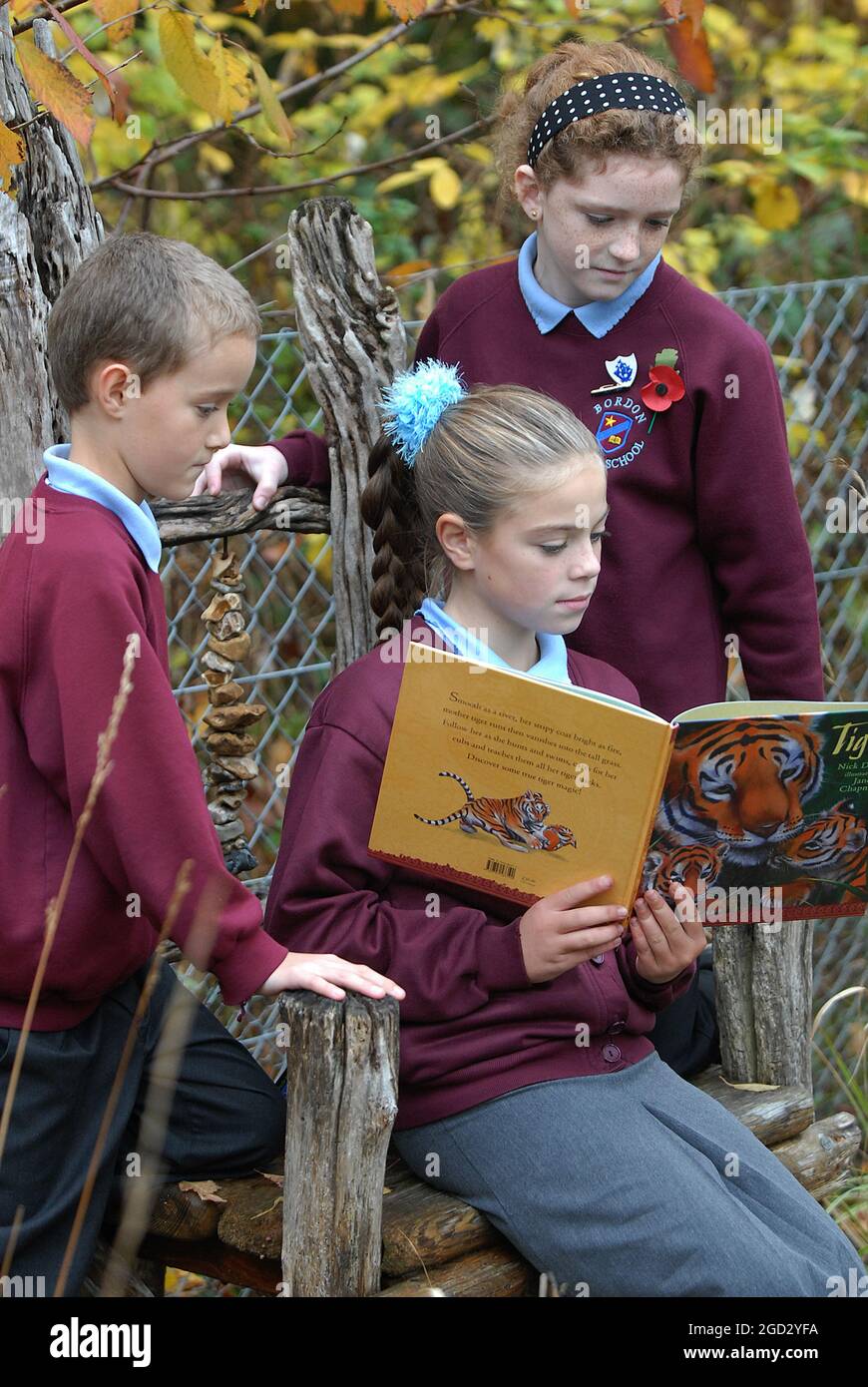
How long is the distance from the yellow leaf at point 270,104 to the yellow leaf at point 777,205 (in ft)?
9.96

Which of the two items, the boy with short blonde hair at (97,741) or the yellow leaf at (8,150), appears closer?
the boy with short blonde hair at (97,741)

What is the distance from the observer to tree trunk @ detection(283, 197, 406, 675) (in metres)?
2.88

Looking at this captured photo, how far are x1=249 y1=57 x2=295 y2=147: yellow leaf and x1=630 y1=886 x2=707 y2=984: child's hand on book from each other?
1637 millimetres

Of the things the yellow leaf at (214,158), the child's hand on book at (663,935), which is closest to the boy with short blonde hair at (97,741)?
the child's hand on book at (663,935)

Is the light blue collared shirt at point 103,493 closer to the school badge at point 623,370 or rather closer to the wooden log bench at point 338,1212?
the wooden log bench at point 338,1212

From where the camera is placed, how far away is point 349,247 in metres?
2.87

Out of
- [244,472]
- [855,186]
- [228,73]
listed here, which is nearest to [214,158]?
[855,186]

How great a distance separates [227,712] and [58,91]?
111 centimetres

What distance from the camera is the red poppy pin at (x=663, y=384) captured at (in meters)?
2.67

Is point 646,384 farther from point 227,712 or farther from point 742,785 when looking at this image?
point 227,712

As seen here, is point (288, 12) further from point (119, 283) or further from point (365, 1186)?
point (365, 1186)

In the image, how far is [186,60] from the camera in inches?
101

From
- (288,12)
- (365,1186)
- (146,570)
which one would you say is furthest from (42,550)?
(288,12)
